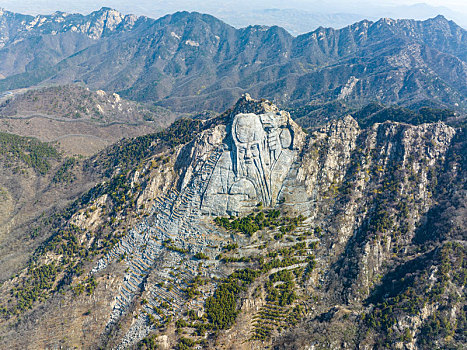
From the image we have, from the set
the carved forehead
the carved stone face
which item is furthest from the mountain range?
the carved stone face

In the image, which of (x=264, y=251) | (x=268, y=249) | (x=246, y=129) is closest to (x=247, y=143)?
(x=246, y=129)

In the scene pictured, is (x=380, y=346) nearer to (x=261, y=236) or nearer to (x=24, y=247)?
(x=261, y=236)

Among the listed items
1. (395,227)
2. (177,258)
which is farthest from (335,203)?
(177,258)

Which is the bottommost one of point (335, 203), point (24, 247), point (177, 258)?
point (24, 247)

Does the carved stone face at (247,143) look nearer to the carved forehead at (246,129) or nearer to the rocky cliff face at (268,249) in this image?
the carved forehead at (246,129)

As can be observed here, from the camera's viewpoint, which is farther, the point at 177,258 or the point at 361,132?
the point at 361,132

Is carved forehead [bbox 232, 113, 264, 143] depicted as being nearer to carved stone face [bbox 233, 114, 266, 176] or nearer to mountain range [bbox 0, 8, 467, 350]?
carved stone face [bbox 233, 114, 266, 176]
